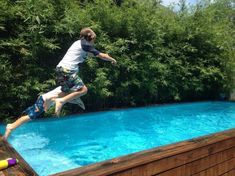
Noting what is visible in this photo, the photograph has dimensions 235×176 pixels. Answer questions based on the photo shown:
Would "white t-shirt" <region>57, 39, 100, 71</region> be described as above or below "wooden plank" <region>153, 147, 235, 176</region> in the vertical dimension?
above

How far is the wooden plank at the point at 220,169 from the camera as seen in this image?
3756 millimetres

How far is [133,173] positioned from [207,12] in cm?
1309

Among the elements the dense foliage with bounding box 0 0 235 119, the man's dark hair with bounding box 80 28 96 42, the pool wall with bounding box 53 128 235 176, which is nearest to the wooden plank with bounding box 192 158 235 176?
the pool wall with bounding box 53 128 235 176

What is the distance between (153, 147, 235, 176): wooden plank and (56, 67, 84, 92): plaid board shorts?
227 centimetres

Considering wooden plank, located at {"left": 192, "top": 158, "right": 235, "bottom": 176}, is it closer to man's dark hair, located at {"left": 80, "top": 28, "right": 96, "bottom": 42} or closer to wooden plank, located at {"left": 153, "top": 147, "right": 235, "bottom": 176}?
wooden plank, located at {"left": 153, "top": 147, "right": 235, "bottom": 176}

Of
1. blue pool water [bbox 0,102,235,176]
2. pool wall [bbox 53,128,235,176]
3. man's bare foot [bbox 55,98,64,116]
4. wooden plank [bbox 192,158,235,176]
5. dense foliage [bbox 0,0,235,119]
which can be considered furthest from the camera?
dense foliage [bbox 0,0,235,119]

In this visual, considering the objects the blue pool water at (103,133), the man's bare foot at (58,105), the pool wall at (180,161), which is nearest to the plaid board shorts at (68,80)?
the man's bare foot at (58,105)

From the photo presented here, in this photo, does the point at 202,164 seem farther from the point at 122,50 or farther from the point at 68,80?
the point at 122,50

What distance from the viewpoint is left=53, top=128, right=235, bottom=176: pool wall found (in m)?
2.66

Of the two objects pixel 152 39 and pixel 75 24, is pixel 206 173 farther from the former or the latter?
pixel 152 39

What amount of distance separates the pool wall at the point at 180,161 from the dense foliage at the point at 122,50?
603cm

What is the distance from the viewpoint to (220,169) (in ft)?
13.1

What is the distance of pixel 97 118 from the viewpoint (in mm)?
9633

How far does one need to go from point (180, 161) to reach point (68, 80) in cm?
236
